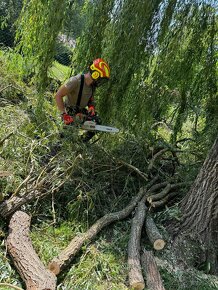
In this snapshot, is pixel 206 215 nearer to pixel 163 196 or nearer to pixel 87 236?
pixel 163 196

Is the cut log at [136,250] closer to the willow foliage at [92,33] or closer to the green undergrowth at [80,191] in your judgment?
the green undergrowth at [80,191]

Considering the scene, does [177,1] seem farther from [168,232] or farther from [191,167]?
[168,232]

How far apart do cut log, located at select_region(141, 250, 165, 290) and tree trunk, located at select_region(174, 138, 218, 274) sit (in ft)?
1.26

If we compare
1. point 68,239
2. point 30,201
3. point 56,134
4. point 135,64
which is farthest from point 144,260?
point 135,64

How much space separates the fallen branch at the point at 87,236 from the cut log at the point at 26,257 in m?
0.10

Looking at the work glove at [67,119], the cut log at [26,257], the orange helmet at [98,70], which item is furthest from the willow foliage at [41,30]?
the cut log at [26,257]

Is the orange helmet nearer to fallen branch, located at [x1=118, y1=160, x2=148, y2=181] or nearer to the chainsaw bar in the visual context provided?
the chainsaw bar

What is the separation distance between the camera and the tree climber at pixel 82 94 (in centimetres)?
398

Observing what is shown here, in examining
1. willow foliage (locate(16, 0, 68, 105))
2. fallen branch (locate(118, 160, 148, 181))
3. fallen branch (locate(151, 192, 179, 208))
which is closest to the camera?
fallen branch (locate(151, 192, 179, 208))

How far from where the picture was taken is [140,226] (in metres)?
3.24

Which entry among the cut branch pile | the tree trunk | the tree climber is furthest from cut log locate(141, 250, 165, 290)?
the tree climber

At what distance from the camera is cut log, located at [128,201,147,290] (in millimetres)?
2645

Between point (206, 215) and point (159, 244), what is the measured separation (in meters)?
0.51

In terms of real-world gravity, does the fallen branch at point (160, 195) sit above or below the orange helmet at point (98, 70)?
below
